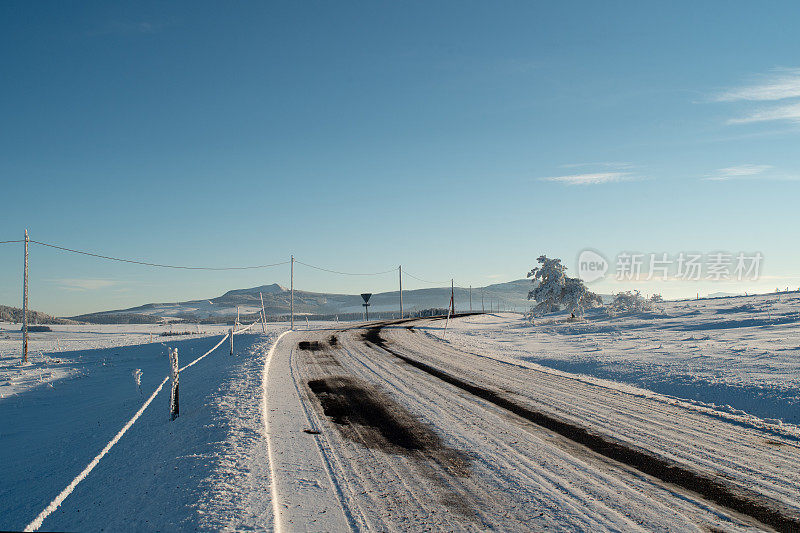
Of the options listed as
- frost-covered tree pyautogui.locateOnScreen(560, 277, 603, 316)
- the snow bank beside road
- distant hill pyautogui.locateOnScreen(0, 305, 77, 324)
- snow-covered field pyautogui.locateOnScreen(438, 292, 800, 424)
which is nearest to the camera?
the snow bank beside road

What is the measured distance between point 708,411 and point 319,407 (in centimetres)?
740

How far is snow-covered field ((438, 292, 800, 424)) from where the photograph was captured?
934 cm

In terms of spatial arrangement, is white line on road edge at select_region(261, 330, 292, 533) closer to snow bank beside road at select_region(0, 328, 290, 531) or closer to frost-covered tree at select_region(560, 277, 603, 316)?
snow bank beside road at select_region(0, 328, 290, 531)

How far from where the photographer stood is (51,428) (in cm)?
1062

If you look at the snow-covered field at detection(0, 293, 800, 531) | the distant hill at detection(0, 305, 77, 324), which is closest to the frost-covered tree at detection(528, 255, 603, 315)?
the snow-covered field at detection(0, 293, 800, 531)

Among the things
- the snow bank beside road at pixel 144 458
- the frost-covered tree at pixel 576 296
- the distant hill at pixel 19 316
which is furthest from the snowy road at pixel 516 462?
the distant hill at pixel 19 316

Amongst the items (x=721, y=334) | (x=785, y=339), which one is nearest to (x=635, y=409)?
(x=785, y=339)

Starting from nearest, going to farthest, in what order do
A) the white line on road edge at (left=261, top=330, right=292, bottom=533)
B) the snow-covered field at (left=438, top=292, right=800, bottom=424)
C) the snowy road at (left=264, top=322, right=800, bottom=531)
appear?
the white line on road edge at (left=261, top=330, right=292, bottom=533) → the snowy road at (left=264, top=322, right=800, bottom=531) → the snow-covered field at (left=438, top=292, right=800, bottom=424)

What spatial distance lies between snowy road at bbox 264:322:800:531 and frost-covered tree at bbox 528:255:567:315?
108ft

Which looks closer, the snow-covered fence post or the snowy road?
the snowy road

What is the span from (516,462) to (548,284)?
38987mm

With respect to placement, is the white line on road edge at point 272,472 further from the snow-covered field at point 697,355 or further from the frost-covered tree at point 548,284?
the frost-covered tree at point 548,284

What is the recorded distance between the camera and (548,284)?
42500 millimetres

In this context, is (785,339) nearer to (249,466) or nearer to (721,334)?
(721,334)
